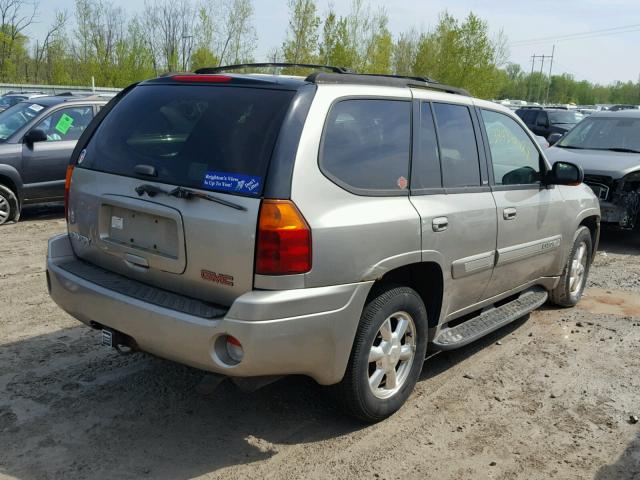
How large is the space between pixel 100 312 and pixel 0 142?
6758 millimetres

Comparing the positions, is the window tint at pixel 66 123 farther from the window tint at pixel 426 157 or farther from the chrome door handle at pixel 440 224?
the chrome door handle at pixel 440 224

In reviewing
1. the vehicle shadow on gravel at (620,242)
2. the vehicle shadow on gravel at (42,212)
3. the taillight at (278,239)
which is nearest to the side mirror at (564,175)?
the taillight at (278,239)

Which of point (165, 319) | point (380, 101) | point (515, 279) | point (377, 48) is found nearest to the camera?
point (165, 319)

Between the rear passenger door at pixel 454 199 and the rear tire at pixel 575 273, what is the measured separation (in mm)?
1773

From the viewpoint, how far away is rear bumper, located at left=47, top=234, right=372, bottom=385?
2.99 meters

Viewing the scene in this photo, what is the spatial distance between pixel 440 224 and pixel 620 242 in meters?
6.98

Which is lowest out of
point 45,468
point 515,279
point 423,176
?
point 45,468

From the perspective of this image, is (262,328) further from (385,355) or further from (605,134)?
(605,134)

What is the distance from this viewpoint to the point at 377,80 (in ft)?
12.3

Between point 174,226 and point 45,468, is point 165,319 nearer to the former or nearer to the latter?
point 174,226

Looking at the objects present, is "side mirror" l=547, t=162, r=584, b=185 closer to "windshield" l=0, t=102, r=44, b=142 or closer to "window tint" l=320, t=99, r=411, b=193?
"window tint" l=320, t=99, r=411, b=193

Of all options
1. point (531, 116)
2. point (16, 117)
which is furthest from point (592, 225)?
point (531, 116)

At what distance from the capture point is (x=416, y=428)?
3748mm

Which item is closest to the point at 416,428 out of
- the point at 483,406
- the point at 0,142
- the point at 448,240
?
the point at 483,406
